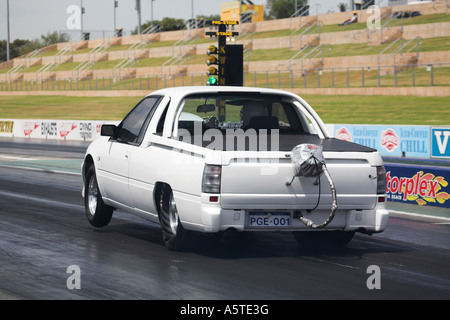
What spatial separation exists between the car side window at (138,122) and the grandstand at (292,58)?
36.8 metres

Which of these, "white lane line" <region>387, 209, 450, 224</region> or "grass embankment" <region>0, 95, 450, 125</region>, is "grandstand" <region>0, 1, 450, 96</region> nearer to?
"grass embankment" <region>0, 95, 450, 125</region>

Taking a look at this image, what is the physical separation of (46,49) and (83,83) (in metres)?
28.8

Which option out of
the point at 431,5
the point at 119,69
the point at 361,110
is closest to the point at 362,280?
the point at 361,110

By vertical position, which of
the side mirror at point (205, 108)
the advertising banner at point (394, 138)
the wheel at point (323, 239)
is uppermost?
the side mirror at point (205, 108)

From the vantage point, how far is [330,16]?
70.9m

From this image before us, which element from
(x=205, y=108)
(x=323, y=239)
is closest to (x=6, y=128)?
(x=205, y=108)

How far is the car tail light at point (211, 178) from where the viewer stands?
340 inches

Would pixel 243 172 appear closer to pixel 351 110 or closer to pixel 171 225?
pixel 171 225

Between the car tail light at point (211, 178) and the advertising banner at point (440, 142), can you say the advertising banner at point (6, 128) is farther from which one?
the car tail light at point (211, 178)

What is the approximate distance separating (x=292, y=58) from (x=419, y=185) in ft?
152

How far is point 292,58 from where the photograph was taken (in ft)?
200

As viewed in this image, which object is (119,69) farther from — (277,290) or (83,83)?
(277,290)

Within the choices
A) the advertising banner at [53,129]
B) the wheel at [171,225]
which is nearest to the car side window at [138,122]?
the wheel at [171,225]

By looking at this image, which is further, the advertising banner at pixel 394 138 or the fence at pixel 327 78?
the fence at pixel 327 78
